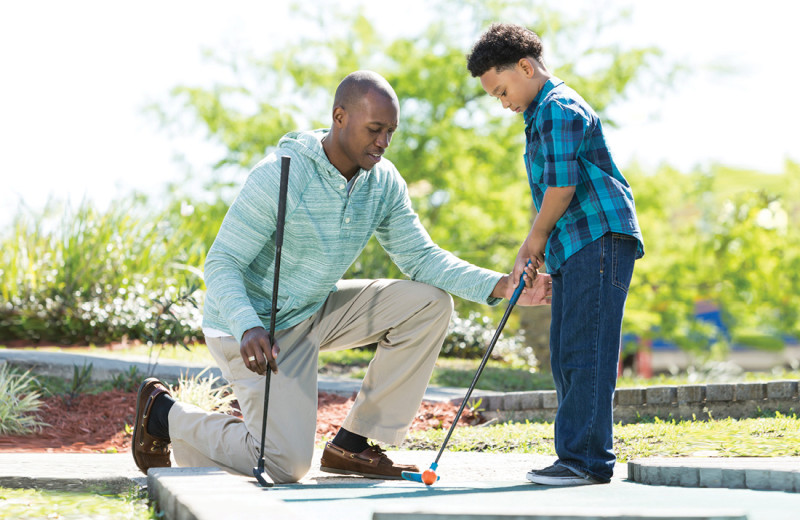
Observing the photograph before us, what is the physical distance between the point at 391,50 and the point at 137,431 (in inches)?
499

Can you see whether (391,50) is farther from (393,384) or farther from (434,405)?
(393,384)

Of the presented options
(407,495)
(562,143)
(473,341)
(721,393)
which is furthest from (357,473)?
(473,341)

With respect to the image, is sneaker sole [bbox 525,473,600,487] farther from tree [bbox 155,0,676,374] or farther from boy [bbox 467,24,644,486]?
tree [bbox 155,0,676,374]

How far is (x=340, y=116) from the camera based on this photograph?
3604 millimetres

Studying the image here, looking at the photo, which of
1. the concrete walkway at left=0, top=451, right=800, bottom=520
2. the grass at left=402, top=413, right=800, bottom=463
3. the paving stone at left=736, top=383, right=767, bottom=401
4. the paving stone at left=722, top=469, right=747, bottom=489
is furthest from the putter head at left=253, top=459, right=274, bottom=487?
the paving stone at left=736, top=383, right=767, bottom=401

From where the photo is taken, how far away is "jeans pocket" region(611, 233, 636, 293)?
10.9 feet

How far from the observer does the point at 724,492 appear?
2834mm

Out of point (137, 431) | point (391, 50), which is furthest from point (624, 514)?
point (391, 50)

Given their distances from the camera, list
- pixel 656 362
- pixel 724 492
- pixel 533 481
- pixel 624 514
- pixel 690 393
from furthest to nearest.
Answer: pixel 656 362 < pixel 690 393 < pixel 533 481 < pixel 724 492 < pixel 624 514

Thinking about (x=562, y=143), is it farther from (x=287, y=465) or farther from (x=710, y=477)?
(x=287, y=465)

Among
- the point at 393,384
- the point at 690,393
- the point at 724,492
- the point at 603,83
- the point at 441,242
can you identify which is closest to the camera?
the point at 724,492

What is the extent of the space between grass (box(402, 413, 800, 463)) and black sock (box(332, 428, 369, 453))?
120cm

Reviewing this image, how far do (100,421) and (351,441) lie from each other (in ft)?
7.76

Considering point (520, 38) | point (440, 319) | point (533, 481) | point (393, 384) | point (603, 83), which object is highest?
point (603, 83)
